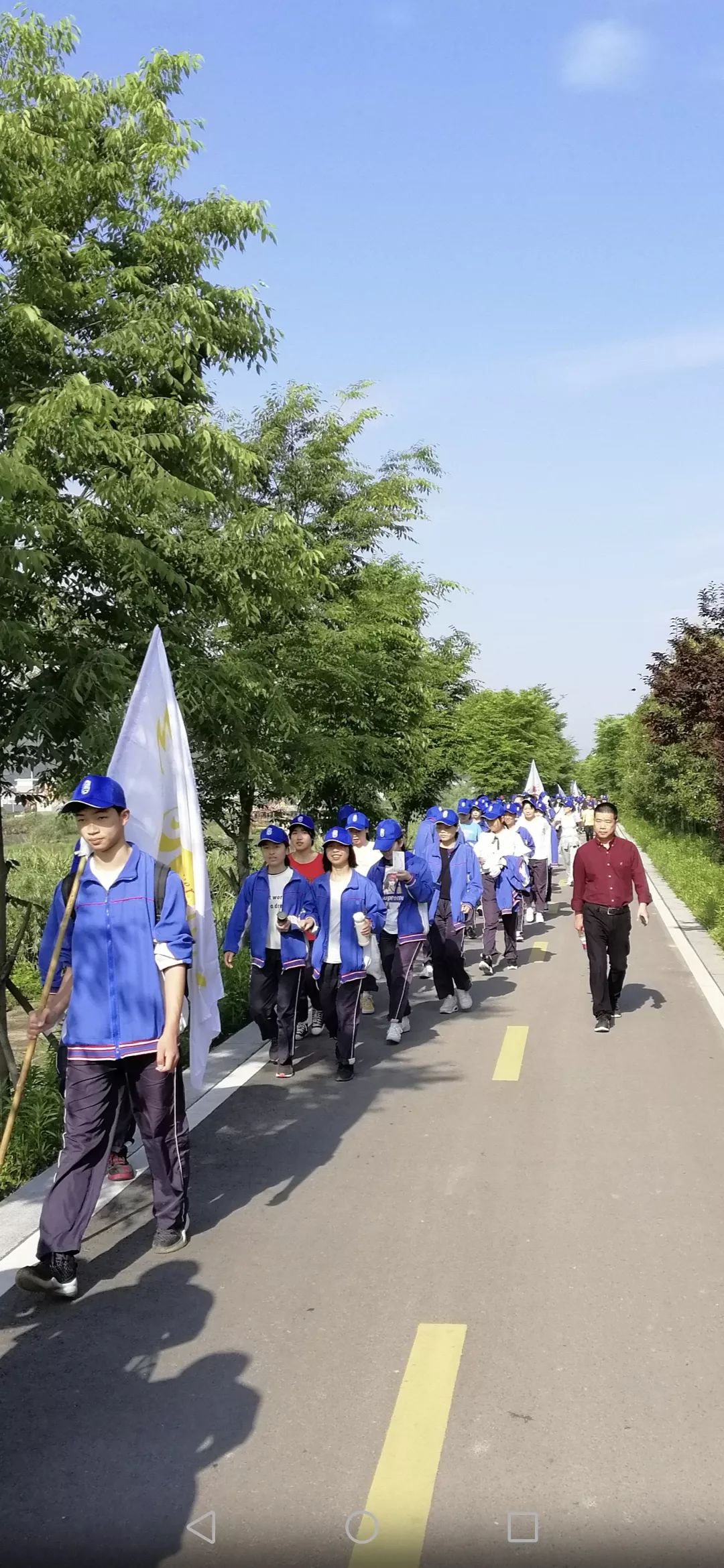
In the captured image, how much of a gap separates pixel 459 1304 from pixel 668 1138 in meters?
2.61

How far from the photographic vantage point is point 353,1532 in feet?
11.5

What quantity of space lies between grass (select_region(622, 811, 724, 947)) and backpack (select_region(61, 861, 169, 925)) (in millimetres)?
11102

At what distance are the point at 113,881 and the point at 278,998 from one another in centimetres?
396

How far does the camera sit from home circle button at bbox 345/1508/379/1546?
3475 millimetres

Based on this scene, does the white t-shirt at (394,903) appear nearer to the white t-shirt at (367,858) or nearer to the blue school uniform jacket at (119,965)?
the white t-shirt at (367,858)

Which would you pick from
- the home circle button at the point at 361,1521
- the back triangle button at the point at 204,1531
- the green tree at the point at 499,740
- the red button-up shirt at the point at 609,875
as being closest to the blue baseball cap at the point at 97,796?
the back triangle button at the point at 204,1531

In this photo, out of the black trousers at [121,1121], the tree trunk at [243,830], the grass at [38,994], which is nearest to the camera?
the black trousers at [121,1121]

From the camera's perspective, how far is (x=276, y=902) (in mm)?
9508

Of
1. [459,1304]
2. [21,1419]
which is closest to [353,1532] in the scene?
[21,1419]

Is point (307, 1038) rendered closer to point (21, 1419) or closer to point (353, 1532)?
point (21, 1419)

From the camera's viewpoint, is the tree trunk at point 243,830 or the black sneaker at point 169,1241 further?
the tree trunk at point 243,830

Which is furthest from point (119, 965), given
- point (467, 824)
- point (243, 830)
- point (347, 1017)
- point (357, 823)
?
point (467, 824)

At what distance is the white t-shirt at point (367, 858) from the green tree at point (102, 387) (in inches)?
93.2

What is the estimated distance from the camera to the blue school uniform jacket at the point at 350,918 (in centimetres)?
918
